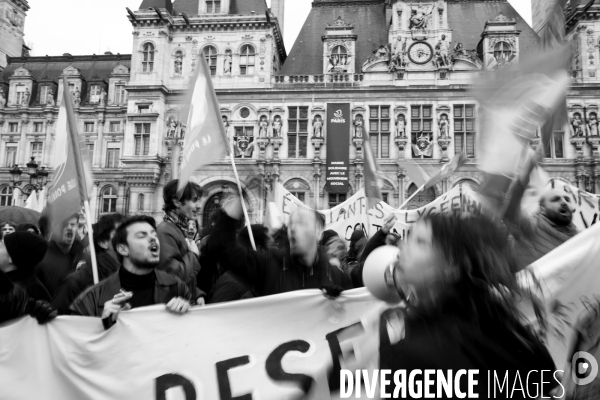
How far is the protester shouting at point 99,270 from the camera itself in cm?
412

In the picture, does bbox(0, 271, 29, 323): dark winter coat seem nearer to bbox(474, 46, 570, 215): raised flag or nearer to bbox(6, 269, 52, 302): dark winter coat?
bbox(6, 269, 52, 302): dark winter coat

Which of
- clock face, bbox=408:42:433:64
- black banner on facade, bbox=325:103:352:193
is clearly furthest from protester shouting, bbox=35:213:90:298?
clock face, bbox=408:42:433:64

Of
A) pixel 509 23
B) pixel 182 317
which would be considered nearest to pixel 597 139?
pixel 509 23

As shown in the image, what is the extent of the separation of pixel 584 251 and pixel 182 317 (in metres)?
2.68

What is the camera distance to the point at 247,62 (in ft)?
91.4

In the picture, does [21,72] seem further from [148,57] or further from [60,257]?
[60,257]

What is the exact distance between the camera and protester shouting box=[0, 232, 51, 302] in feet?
13.0

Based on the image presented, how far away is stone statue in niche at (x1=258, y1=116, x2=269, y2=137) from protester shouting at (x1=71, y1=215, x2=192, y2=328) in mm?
23482

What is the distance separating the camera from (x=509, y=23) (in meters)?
26.8

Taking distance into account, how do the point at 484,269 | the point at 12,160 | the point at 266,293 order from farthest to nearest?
the point at 12,160 < the point at 266,293 < the point at 484,269

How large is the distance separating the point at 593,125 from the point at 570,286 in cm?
2697

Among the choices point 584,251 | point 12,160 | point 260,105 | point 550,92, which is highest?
point 260,105

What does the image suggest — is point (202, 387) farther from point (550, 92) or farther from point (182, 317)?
point (550, 92)

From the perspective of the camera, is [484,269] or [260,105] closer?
[484,269]
